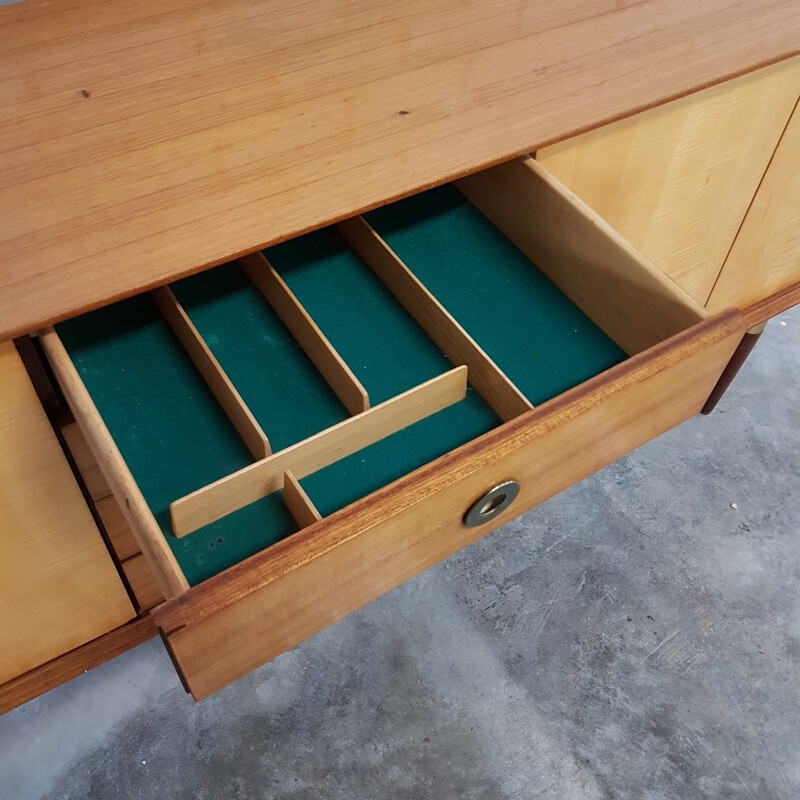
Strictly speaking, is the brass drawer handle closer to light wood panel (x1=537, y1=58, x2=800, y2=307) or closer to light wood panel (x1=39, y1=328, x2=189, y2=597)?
light wood panel (x1=39, y1=328, x2=189, y2=597)

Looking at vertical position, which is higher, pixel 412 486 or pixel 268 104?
pixel 268 104

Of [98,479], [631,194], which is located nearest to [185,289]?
[98,479]

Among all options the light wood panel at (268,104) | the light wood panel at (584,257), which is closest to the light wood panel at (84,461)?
the light wood panel at (268,104)

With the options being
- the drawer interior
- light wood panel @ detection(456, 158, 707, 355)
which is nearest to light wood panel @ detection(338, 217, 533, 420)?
the drawer interior

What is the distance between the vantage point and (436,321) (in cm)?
77

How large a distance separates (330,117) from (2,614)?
1.78ft

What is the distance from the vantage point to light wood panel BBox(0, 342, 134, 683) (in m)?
0.65

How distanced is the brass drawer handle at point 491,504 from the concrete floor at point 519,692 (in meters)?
0.52

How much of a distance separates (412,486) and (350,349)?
236 millimetres

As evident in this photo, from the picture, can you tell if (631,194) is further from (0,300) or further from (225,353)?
(0,300)

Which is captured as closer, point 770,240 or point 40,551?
point 40,551

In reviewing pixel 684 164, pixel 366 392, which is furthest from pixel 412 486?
pixel 684 164

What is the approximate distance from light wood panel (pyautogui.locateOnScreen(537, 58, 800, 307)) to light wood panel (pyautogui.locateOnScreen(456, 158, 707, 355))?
5 centimetres

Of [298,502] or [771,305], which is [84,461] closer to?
[298,502]
